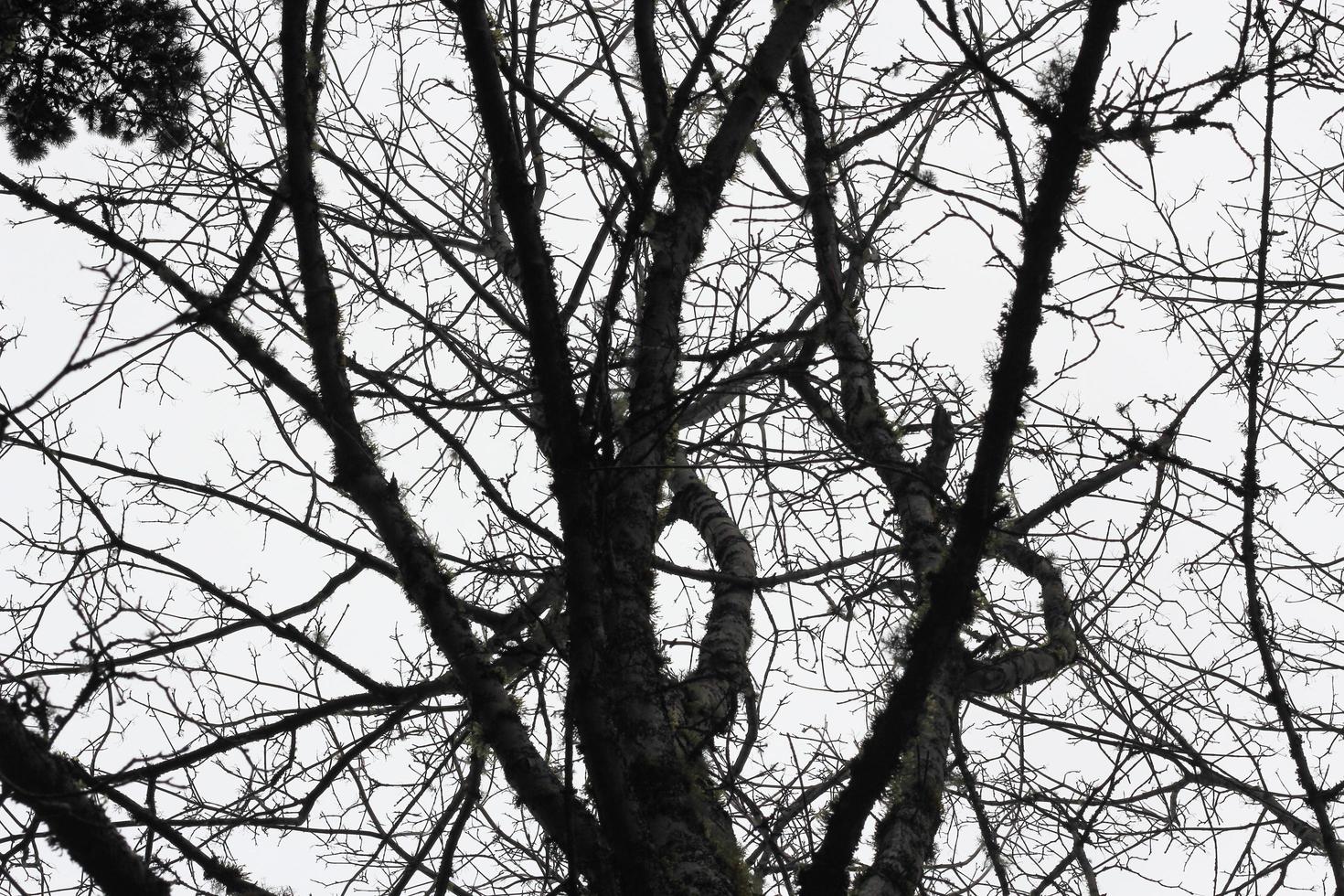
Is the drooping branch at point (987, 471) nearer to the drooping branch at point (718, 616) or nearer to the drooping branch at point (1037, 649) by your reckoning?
the drooping branch at point (718, 616)

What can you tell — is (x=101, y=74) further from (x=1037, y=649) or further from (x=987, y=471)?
(x=1037, y=649)

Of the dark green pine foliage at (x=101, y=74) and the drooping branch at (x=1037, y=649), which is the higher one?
the dark green pine foliage at (x=101, y=74)

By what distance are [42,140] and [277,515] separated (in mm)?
1646

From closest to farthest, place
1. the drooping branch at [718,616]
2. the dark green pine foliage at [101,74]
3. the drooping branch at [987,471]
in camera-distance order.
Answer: the drooping branch at [987,471], the drooping branch at [718,616], the dark green pine foliage at [101,74]

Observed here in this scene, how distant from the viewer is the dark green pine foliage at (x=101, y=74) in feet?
12.1

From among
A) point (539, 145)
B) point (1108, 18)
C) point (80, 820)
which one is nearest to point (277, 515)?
point (80, 820)

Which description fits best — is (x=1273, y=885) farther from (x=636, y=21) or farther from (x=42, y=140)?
(x=42, y=140)

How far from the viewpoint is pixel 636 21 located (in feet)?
11.0

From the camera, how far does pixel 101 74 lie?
379 cm

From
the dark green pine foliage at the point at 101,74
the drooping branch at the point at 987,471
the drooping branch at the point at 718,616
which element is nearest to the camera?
the drooping branch at the point at 987,471

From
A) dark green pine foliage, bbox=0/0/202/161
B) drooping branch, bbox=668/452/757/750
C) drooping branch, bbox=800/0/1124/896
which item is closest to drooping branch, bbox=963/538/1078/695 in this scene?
drooping branch, bbox=668/452/757/750

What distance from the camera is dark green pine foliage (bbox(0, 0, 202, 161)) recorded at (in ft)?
12.1

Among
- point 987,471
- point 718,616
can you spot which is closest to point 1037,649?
point 718,616

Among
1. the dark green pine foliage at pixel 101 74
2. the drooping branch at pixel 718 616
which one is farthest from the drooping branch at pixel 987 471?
the dark green pine foliage at pixel 101 74
